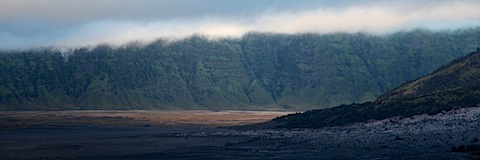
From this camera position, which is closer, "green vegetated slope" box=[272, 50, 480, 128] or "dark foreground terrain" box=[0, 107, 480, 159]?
"dark foreground terrain" box=[0, 107, 480, 159]

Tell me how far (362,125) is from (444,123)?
2971 centimetres

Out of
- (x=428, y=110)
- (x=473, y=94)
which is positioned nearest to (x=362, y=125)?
(x=428, y=110)

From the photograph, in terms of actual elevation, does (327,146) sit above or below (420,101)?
below

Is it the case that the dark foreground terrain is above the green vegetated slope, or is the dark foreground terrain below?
below

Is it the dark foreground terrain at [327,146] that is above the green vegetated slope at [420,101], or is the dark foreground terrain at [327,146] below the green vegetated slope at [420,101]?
below

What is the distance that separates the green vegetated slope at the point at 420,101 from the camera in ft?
479

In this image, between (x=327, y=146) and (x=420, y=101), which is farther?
(x=420, y=101)

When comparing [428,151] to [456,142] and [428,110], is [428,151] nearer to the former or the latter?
[456,142]

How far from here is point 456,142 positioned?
97750 millimetres

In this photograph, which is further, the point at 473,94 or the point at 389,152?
the point at 473,94

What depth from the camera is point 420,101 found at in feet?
509

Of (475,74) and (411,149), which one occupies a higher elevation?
(475,74)

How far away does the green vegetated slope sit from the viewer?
145875mm

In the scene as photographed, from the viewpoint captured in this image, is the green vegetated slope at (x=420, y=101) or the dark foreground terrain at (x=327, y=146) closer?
the dark foreground terrain at (x=327, y=146)
